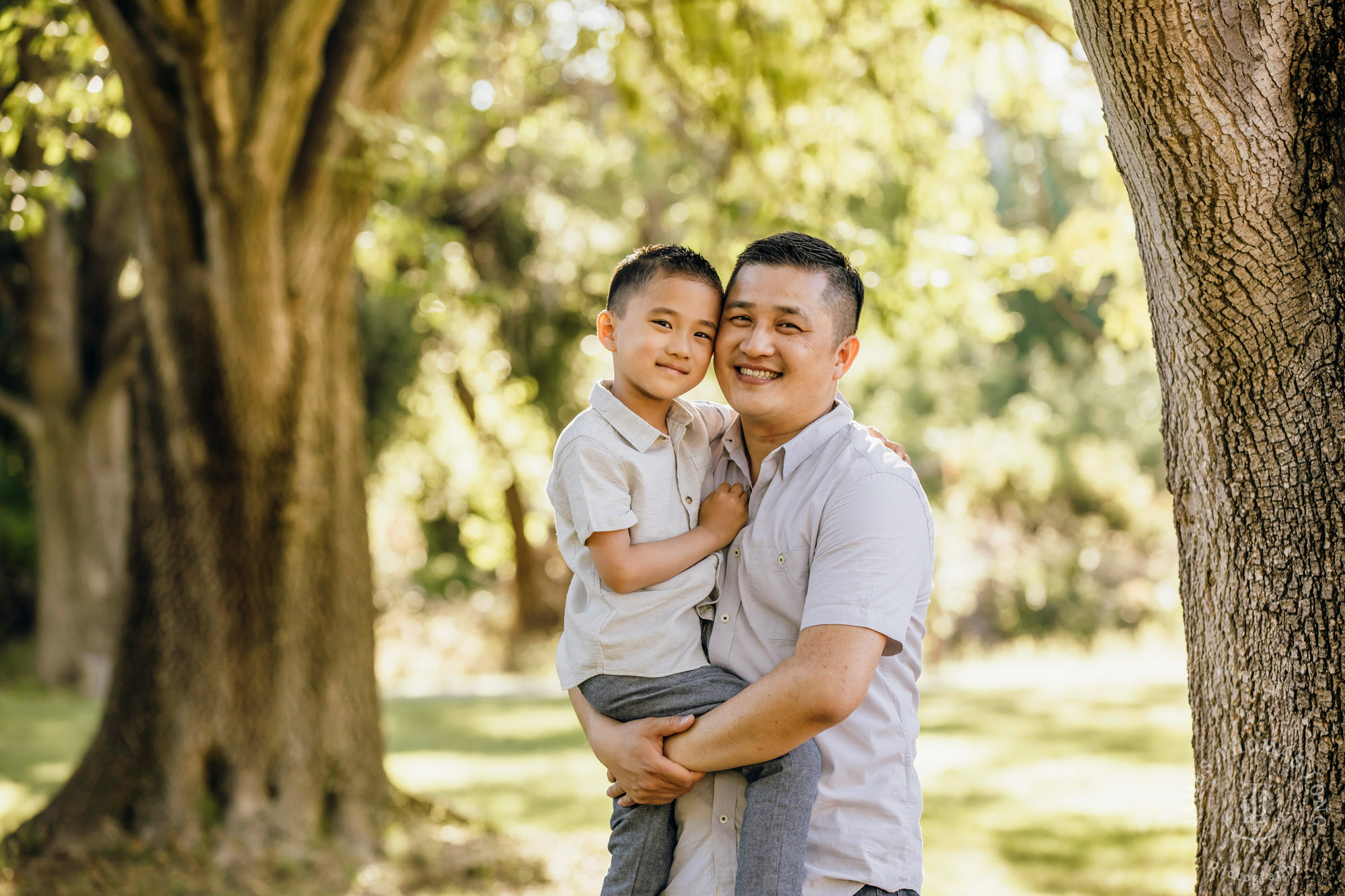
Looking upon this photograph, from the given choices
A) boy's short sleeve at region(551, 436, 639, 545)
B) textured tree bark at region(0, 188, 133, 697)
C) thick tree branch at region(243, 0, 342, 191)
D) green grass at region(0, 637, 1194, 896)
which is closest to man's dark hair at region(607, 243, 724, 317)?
boy's short sleeve at region(551, 436, 639, 545)

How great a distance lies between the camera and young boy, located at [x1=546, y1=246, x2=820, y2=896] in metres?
1.97

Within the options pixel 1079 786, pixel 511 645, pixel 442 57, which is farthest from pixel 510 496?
pixel 1079 786

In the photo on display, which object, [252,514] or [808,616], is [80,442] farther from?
[808,616]

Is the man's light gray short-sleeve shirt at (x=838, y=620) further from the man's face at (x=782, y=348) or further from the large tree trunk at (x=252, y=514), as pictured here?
the large tree trunk at (x=252, y=514)

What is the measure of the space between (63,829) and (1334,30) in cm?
575

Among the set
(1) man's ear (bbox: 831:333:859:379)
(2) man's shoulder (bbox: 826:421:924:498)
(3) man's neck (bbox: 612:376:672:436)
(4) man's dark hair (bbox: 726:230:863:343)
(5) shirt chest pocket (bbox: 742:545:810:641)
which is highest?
(4) man's dark hair (bbox: 726:230:863:343)

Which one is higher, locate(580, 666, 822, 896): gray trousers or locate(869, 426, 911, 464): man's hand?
locate(869, 426, 911, 464): man's hand

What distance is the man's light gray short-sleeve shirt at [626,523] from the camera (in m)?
2.14

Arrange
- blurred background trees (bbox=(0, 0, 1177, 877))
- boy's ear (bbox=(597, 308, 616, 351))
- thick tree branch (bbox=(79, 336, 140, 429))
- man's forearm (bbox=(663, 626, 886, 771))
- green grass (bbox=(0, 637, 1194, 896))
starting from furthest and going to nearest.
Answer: thick tree branch (bbox=(79, 336, 140, 429))
green grass (bbox=(0, 637, 1194, 896))
blurred background trees (bbox=(0, 0, 1177, 877))
boy's ear (bbox=(597, 308, 616, 351))
man's forearm (bbox=(663, 626, 886, 771))

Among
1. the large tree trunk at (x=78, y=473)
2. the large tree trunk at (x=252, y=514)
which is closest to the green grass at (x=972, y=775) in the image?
the large tree trunk at (x=78, y=473)

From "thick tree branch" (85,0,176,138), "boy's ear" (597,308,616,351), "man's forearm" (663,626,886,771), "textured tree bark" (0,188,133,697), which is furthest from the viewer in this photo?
"textured tree bark" (0,188,133,697)

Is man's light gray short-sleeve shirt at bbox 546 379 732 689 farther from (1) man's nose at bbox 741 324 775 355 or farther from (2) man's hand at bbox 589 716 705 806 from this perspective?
(1) man's nose at bbox 741 324 775 355

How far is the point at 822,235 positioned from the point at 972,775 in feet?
13.2

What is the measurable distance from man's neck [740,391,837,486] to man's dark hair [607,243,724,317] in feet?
1.00
